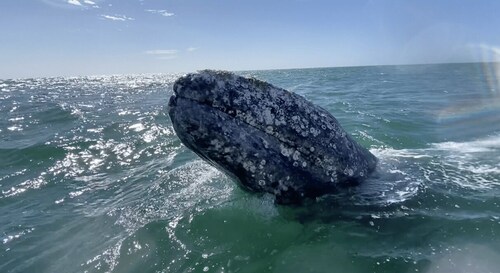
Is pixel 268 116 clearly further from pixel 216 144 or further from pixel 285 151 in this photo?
pixel 216 144

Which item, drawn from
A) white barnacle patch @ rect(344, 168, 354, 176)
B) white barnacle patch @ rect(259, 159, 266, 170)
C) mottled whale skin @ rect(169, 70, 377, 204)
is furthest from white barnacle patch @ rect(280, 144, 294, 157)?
white barnacle patch @ rect(344, 168, 354, 176)

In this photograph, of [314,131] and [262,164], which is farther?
[314,131]

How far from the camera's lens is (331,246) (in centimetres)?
442

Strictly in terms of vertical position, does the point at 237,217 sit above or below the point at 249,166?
below

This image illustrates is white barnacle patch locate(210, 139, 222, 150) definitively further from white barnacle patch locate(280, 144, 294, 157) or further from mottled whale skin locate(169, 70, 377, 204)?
white barnacle patch locate(280, 144, 294, 157)

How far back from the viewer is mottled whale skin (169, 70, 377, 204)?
4617 millimetres

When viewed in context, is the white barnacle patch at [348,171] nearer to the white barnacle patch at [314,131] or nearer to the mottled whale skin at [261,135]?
the mottled whale skin at [261,135]

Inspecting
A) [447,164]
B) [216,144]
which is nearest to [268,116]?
[216,144]

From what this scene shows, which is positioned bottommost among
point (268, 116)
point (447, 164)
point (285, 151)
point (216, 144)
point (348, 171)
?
point (447, 164)

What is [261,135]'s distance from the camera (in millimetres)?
4863

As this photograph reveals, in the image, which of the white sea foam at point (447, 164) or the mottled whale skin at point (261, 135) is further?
the white sea foam at point (447, 164)

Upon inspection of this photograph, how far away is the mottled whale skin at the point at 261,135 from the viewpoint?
15.1 feet

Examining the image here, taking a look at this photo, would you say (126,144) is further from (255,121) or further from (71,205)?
(255,121)

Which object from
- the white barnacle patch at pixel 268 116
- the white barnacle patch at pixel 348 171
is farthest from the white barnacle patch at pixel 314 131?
the white barnacle patch at pixel 348 171
